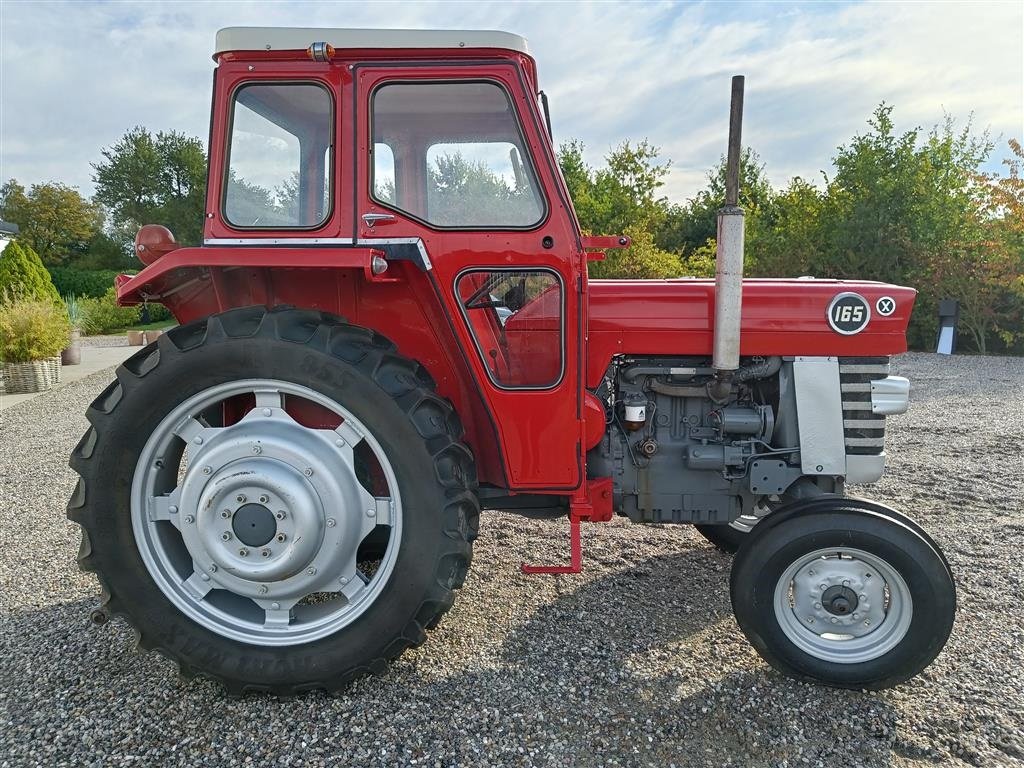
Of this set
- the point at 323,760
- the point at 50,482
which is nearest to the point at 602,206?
the point at 50,482

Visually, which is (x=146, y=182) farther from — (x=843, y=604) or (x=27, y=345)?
(x=843, y=604)

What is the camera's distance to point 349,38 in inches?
91.2

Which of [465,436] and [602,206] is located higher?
[602,206]

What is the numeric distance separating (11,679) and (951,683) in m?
3.57

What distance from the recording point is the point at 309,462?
2359 mm

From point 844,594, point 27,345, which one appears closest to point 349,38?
point 844,594

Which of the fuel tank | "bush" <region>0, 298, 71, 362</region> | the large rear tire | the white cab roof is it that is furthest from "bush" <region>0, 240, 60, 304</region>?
the fuel tank

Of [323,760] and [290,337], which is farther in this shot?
[290,337]

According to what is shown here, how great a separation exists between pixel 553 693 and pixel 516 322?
1.40m

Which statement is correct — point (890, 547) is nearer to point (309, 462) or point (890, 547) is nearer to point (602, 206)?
point (309, 462)

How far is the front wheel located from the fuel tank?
2.14 feet

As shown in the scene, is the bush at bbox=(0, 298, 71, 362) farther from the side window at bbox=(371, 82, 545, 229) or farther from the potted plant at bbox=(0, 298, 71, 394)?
the side window at bbox=(371, 82, 545, 229)

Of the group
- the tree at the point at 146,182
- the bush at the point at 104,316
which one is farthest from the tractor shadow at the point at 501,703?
the tree at the point at 146,182

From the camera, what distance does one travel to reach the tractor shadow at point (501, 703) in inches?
84.0
